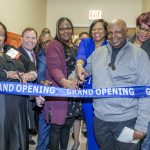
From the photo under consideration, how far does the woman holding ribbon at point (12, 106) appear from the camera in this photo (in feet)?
8.32

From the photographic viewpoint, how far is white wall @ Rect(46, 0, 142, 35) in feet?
28.1

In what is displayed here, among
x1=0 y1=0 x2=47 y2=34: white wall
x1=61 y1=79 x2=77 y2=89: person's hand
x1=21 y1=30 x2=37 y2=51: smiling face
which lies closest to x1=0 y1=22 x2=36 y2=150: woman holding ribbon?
x1=61 y1=79 x2=77 y2=89: person's hand

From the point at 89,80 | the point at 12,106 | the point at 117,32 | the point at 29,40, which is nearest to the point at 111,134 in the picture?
the point at 89,80

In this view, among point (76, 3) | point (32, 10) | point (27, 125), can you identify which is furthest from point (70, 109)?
point (76, 3)

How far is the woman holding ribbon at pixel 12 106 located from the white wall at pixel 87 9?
6.41 m

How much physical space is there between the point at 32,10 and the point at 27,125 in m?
5.64

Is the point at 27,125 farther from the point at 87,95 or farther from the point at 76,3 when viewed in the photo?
the point at 76,3

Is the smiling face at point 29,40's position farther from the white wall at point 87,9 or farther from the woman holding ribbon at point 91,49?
the white wall at point 87,9

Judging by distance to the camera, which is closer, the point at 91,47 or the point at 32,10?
the point at 91,47

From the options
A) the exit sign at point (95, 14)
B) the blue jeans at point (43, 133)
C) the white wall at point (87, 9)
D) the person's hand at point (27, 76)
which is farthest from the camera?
the exit sign at point (95, 14)

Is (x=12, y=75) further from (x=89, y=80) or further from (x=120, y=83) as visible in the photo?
(x=120, y=83)

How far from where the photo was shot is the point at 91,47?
9.60ft

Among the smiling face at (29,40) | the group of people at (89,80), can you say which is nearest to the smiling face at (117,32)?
the group of people at (89,80)

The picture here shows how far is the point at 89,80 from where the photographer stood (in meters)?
2.88
